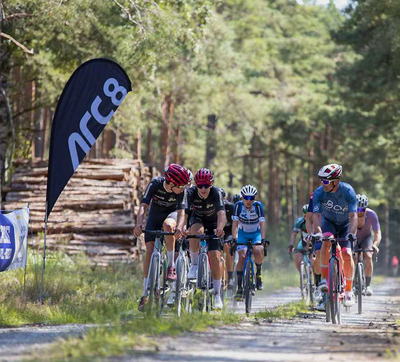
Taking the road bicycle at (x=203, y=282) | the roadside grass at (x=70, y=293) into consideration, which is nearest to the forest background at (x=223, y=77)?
the roadside grass at (x=70, y=293)

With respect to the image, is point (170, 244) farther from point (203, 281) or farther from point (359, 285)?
point (359, 285)

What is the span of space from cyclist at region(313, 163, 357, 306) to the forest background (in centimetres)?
849

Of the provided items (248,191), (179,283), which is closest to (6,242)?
(179,283)

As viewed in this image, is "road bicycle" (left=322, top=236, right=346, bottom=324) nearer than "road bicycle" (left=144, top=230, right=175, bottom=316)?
No

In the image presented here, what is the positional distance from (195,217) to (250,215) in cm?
192

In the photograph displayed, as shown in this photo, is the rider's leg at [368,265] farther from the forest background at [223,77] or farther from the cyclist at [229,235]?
the forest background at [223,77]

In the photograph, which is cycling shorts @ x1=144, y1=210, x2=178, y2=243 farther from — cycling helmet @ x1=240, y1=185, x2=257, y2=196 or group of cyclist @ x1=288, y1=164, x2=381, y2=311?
cycling helmet @ x1=240, y1=185, x2=257, y2=196

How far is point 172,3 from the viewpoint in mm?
22969

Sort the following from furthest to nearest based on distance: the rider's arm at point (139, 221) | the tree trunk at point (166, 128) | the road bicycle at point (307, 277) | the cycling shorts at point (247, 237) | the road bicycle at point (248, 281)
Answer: the tree trunk at point (166, 128), the road bicycle at point (307, 277), the cycling shorts at point (247, 237), the road bicycle at point (248, 281), the rider's arm at point (139, 221)

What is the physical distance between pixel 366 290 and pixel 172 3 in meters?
8.67

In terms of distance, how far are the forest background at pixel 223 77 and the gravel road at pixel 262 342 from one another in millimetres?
9760

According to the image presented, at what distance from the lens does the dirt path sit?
8.20 metres

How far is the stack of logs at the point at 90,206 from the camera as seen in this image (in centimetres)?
2478

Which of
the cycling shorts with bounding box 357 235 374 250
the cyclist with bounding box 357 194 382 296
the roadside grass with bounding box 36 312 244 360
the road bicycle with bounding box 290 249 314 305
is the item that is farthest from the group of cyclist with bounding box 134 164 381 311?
the cycling shorts with bounding box 357 235 374 250
